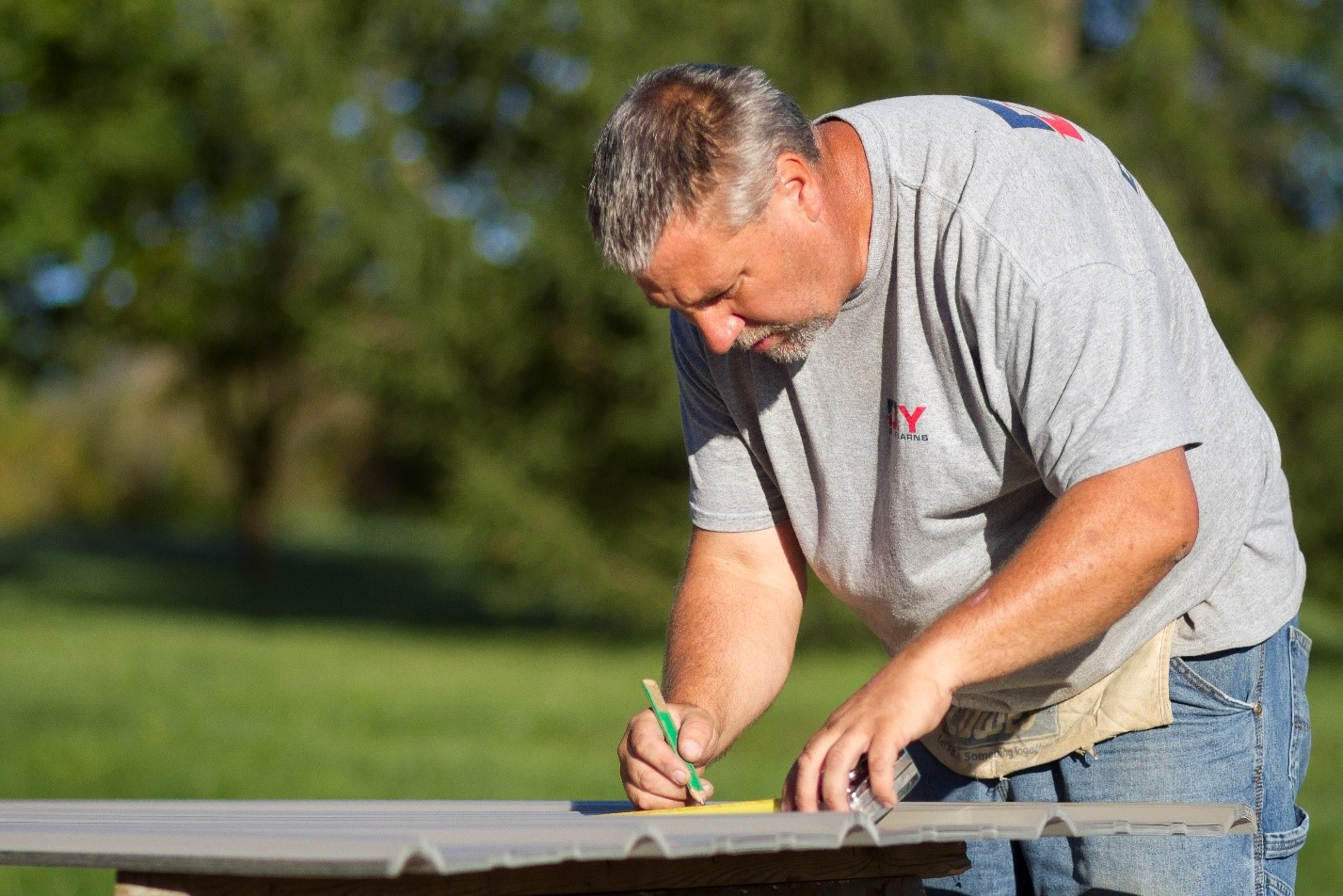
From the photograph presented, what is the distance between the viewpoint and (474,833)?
152 cm

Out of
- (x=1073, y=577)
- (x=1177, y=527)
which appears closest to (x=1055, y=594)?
(x=1073, y=577)

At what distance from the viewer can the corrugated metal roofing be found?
4.51ft

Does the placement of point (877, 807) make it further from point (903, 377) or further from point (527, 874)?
point (903, 377)

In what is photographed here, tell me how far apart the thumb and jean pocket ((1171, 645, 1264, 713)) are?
2.29ft

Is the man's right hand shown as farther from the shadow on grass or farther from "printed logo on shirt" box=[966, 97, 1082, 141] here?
the shadow on grass

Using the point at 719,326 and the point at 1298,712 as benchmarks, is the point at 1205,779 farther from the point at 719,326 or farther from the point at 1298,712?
the point at 719,326

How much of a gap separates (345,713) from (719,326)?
8.73m

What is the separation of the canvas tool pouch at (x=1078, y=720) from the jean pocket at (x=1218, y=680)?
0.03m

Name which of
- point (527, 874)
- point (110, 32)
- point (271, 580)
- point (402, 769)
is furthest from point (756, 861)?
point (271, 580)

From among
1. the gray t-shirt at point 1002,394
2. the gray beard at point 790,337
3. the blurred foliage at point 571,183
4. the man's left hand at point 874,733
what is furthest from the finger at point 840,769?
the blurred foliage at point 571,183

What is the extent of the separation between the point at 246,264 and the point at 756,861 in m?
19.5

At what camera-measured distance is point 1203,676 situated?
228 centimetres

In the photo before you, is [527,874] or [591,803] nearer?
[527,874]

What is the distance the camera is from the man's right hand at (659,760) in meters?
2.22
